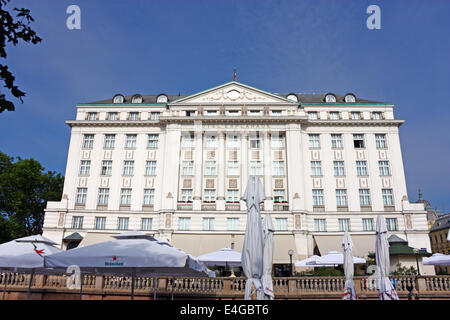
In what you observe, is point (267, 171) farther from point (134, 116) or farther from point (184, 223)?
point (134, 116)

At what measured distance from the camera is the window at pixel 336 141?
39.8 metres

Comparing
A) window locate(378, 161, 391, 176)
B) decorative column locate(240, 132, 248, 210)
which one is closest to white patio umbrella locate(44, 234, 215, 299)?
decorative column locate(240, 132, 248, 210)

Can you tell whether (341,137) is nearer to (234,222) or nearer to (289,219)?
(289,219)

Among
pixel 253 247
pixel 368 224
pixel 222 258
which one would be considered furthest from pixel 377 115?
pixel 253 247

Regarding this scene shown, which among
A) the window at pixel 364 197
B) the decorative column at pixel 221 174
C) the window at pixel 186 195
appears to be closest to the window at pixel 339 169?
the window at pixel 364 197

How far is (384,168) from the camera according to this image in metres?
38.9

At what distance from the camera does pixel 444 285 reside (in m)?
17.7

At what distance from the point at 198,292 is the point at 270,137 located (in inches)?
1004

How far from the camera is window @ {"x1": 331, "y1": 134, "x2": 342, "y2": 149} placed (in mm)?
39750

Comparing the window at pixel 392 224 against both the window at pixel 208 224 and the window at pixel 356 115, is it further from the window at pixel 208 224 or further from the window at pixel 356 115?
the window at pixel 208 224

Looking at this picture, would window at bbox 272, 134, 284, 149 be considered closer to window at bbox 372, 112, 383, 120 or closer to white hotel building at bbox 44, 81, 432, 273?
white hotel building at bbox 44, 81, 432, 273

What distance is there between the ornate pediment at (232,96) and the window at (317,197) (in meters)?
11.3
